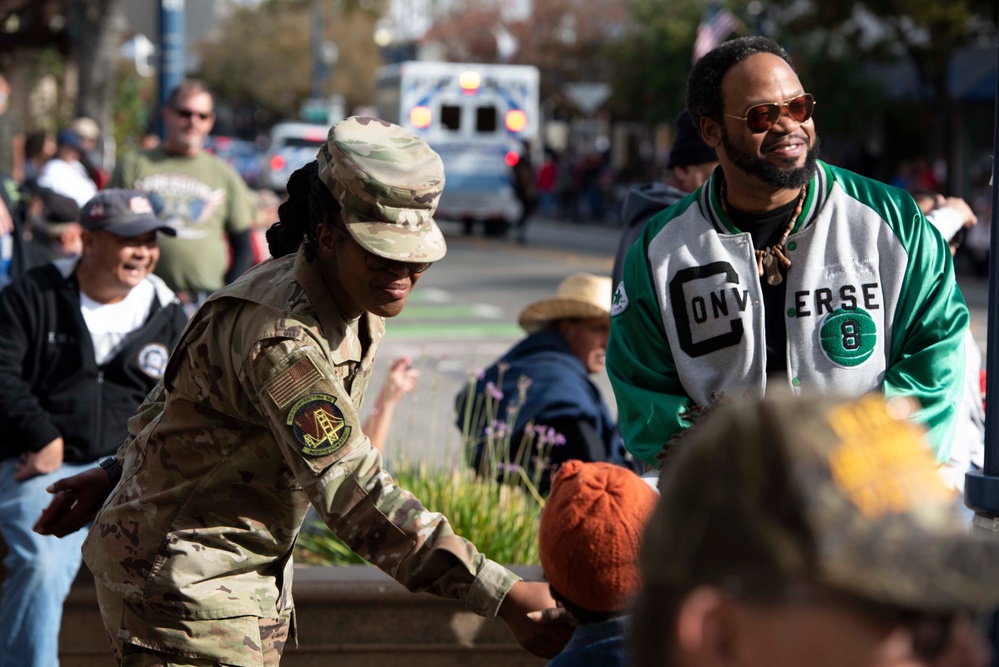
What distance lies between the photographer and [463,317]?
1622cm

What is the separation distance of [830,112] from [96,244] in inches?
1029

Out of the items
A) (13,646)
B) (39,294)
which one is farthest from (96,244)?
(13,646)

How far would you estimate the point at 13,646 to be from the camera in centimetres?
440

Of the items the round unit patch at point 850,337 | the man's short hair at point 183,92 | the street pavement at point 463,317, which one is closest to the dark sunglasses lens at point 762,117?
the round unit patch at point 850,337

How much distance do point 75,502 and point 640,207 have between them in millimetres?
2527

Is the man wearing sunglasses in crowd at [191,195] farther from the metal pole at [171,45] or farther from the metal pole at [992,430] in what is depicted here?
the metal pole at [992,430]

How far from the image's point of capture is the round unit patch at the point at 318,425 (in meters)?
2.70

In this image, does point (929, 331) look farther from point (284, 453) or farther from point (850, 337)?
point (284, 453)

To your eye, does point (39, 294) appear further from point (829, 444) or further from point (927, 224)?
point (829, 444)

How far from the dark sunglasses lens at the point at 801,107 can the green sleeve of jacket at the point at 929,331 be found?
11.0 inches

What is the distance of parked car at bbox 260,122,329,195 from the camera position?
3375 centimetres

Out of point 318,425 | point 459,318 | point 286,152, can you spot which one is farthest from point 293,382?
point 286,152

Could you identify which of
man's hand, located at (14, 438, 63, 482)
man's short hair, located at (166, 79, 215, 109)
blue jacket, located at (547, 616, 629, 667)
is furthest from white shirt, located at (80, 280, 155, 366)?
man's short hair, located at (166, 79, 215, 109)

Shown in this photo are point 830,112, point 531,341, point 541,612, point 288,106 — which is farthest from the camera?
point 288,106
